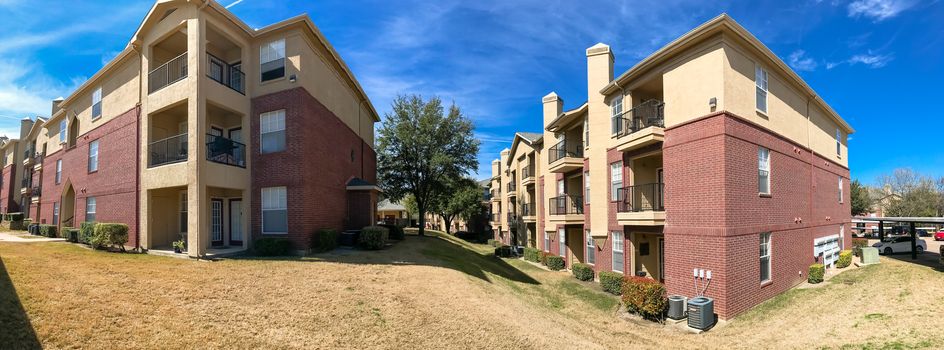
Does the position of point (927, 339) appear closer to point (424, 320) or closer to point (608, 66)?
point (424, 320)

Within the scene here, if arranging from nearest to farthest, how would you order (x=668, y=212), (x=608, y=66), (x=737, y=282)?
(x=737, y=282)
(x=668, y=212)
(x=608, y=66)

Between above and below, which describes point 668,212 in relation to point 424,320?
above

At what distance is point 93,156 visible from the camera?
20.2m

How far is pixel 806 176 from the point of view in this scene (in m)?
18.1

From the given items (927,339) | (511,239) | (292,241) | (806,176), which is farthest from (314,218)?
(511,239)

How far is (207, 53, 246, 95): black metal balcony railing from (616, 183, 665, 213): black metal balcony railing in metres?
16.0

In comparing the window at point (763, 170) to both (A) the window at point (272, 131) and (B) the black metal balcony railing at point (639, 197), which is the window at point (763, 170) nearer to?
(B) the black metal balcony railing at point (639, 197)

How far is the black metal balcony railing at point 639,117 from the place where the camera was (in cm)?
1581

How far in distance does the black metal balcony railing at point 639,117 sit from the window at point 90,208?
24.1m

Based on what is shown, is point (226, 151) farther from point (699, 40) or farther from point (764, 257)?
point (764, 257)

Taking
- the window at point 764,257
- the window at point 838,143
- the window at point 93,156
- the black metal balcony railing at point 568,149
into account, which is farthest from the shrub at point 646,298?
the window at point 93,156

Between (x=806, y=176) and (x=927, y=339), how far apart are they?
32.8ft

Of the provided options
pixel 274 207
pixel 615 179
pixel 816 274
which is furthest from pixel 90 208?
pixel 816 274

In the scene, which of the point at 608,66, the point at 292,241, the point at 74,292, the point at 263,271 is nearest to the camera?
the point at 74,292
